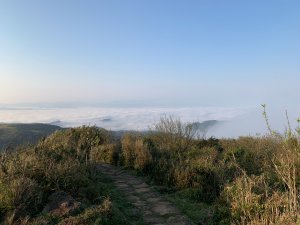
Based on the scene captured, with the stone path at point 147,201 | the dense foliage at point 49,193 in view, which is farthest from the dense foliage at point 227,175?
the dense foliage at point 49,193

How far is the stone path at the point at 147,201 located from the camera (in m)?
7.75

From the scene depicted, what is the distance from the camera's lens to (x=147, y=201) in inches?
368

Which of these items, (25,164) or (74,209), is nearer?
(74,209)

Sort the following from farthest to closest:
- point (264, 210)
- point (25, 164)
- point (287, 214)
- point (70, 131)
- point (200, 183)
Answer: point (70, 131) < point (200, 183) < point (25, 164) < point (264, 210) < point (287, 214)

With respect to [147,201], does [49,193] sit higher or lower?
higher

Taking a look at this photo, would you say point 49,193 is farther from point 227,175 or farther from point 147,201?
point 227,175

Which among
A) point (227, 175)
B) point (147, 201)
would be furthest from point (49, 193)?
point (227, 175)

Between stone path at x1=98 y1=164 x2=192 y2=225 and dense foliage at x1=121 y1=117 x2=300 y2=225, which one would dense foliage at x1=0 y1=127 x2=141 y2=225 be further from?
dense foliage at x1=121 y1=117 x2=300 y2=225

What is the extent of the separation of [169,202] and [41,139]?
367 inches

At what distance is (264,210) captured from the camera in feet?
22.7

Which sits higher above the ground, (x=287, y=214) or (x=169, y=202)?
(x=287, y=214)

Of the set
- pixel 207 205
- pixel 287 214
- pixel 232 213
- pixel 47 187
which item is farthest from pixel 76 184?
pixel 287 214

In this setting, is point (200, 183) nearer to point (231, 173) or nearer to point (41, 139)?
point (231, 173)

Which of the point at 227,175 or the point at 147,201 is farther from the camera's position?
the point at 227,175
